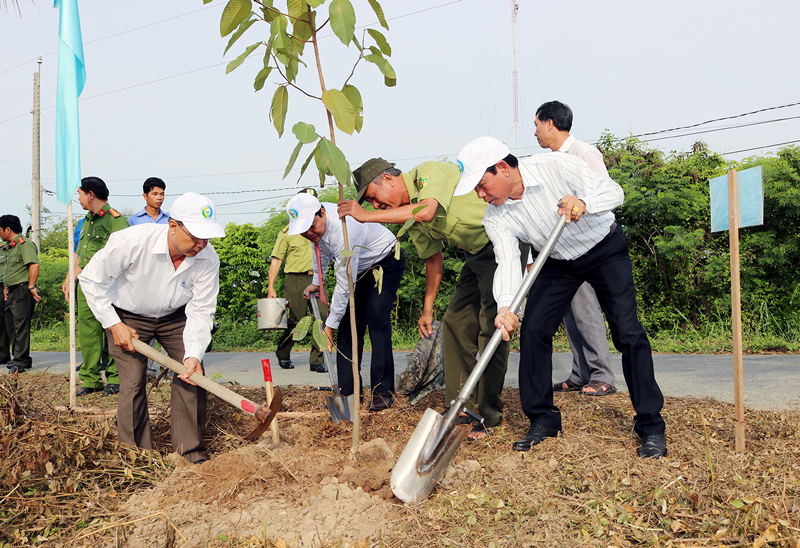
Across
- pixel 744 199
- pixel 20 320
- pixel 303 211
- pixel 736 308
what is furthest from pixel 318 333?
pixel 20 320

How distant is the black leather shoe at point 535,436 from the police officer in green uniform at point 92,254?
160 inches

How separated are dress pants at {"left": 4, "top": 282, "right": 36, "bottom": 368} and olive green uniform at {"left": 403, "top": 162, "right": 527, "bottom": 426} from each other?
635 cm

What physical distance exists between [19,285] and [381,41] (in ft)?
23.2

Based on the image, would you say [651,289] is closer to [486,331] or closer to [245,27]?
[486,331]

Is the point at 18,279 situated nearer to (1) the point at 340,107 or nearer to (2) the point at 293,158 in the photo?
(2) the point at 293,158

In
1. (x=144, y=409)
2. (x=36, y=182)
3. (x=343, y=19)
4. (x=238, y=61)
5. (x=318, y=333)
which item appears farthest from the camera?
(x=36, y=182)

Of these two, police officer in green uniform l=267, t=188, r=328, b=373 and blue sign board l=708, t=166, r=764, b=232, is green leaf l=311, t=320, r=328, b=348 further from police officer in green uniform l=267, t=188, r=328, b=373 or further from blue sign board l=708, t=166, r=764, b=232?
police officer in green uniform l=267, t=188, r=328, b=373

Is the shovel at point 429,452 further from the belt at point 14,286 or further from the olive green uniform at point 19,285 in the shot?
the belt at point 14,286

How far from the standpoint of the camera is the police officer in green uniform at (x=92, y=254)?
5.45 meters


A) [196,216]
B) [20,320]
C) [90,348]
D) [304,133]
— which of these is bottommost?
[90,348]

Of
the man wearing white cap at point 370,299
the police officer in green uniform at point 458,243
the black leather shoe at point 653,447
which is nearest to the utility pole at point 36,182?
the man wearing white cap at point 370,299

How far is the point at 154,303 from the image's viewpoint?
3.37 meters

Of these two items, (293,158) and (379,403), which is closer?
(293,158)

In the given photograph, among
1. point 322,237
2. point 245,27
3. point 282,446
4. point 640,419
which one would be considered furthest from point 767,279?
point 245,27
